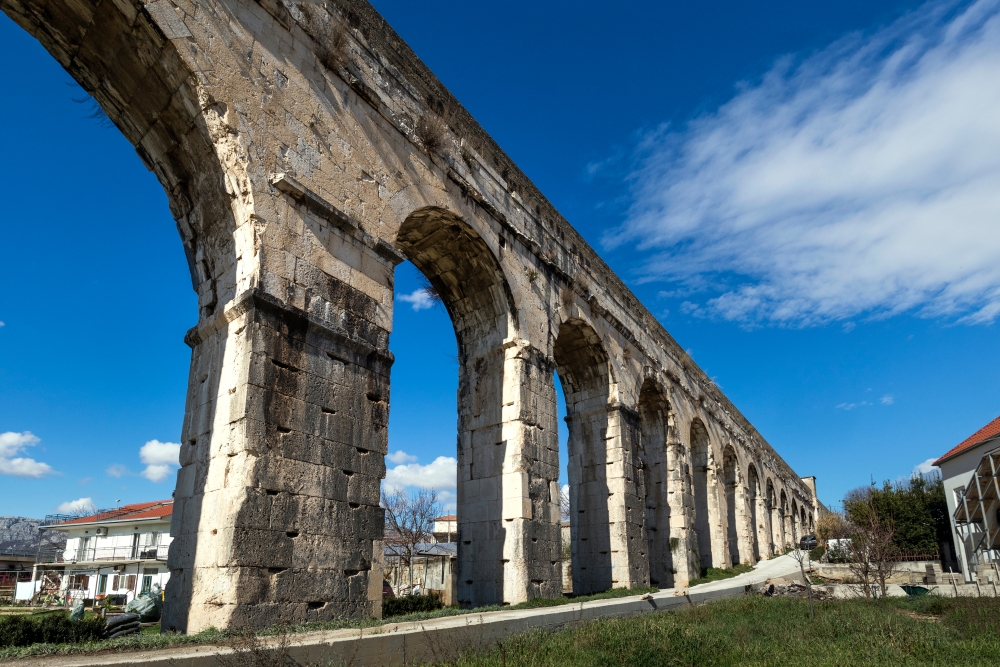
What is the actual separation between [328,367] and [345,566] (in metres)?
1.94

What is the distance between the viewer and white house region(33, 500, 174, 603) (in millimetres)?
25766

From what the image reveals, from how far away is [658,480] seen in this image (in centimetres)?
1656

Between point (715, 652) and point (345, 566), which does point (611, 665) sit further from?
point (345, 566)

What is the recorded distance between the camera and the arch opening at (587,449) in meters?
12.7

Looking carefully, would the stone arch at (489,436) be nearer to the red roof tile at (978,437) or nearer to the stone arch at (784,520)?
the red roof tile at (978,437)

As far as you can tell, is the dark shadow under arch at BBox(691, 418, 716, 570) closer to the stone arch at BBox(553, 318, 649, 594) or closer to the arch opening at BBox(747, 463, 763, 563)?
the arch opening at BBox(747, 463, 763, 563)

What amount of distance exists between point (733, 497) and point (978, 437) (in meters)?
9.05

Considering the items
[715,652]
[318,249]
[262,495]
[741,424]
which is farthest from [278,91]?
[741,424]

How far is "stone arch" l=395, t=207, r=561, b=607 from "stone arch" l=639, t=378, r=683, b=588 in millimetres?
6126

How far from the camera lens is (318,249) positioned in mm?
6934

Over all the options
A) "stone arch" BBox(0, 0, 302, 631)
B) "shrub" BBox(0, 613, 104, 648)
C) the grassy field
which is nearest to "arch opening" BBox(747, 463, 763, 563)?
the grassy field

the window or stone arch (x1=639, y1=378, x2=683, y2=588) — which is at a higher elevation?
stone arch (x1=639, y1=378, x2=683, y2=588)

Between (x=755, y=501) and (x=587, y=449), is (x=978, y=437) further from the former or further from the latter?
(x=587, y=449)

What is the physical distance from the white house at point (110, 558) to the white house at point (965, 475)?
93.1ft
